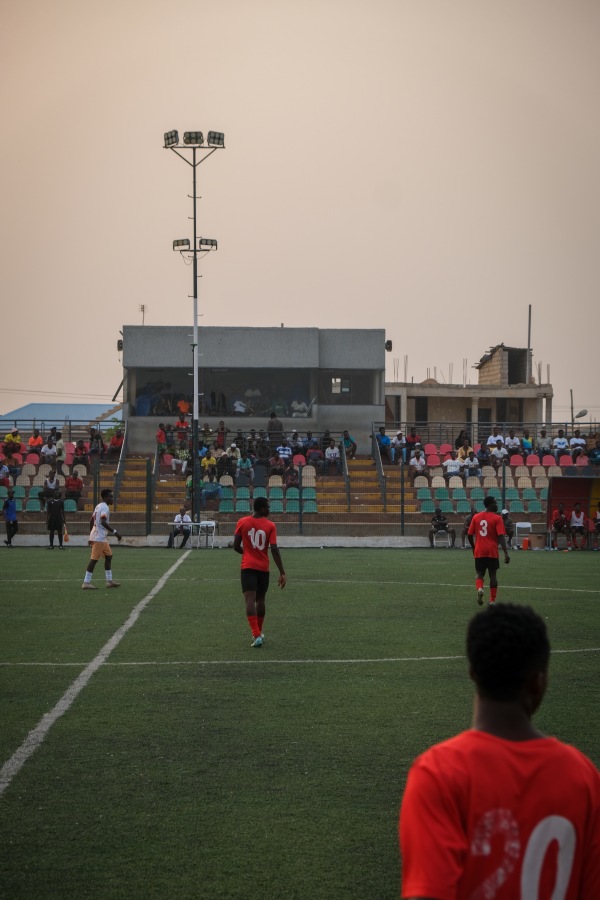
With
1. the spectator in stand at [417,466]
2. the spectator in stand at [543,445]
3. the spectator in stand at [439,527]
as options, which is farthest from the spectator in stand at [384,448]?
the spectator in stand at [439,527]

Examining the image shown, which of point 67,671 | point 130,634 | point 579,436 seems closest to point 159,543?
point 579,436

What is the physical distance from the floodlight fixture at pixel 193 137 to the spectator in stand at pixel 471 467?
15.6 m

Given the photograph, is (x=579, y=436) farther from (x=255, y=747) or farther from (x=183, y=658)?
(x=255, y=747)

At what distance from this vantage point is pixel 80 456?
42.4 metres

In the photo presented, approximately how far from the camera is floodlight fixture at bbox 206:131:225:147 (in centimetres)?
4181

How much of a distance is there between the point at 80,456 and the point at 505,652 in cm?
4040

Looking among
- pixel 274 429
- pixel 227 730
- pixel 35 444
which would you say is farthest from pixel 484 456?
pixel 227 730

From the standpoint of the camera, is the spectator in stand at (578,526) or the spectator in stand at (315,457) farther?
the spectator in stand at (315,457)

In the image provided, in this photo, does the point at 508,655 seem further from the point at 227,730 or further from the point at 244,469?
the point at 244,469

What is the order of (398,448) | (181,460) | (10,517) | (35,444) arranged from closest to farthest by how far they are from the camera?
1. (10,517)
2. (181,460)
3. (35,444)
4. (398,448)

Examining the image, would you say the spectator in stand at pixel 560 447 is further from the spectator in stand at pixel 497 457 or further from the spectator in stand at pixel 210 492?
the spectator in stand at pixel 210 492

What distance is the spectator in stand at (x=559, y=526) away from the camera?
36.4 meters

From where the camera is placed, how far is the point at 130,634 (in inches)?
584

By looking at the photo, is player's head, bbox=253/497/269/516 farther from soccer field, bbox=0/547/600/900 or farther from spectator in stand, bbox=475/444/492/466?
spectator in stand, bbox=475/444/492/466
